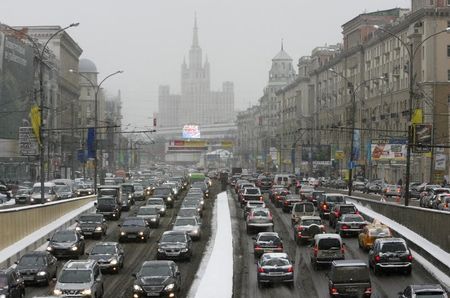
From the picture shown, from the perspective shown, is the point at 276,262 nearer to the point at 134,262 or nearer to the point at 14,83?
the point at 134,262

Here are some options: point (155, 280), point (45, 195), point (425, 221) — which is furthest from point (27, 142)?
point (155, 280)

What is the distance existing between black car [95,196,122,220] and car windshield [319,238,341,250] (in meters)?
26.6

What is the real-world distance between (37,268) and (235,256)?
12342 mm

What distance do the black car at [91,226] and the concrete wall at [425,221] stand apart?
18049mm

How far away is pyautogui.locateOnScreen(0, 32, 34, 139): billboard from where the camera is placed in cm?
10825

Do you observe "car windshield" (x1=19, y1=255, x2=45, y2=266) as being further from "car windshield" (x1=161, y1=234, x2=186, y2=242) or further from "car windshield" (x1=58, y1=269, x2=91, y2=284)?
"car windshield" (x1=161, y1=234, x2=186, y2=242)

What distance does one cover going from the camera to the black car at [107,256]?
3694 centimetres

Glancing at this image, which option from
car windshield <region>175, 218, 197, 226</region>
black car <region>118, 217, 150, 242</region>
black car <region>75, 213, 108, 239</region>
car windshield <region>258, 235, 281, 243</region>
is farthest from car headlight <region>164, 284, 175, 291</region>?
black car <region>75, 213, 108, 239</region>

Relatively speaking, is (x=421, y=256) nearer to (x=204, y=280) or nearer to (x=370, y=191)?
(x=204, y=280)

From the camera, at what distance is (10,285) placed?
2797cm

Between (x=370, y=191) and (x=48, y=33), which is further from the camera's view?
(x=48, y=33)

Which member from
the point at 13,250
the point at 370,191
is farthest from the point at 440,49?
the point at 13,250

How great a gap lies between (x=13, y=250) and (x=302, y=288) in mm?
15527

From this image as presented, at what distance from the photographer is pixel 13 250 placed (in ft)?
135
